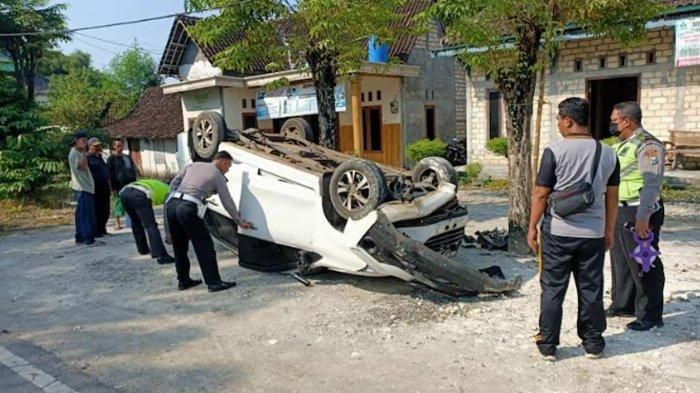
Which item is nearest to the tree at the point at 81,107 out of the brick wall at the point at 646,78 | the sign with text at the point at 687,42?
the brick wall at the point at 646,78

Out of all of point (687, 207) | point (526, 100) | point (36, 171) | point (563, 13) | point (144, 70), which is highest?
point (144, 70)

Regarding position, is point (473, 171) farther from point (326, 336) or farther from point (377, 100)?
point (326, 336)

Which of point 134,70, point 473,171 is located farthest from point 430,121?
point 134,70

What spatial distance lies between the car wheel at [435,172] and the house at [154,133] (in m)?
19.1

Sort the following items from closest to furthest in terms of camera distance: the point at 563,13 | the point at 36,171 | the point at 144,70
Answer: the point at 563,13 < the point at 36,171 < the point at 144,70

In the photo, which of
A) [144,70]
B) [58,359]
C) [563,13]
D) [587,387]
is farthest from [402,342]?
[144,70]

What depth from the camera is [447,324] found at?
4.67 meters

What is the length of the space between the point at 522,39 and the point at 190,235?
14.1 ft

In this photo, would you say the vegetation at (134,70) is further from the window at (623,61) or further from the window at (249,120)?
the window at (623,61)

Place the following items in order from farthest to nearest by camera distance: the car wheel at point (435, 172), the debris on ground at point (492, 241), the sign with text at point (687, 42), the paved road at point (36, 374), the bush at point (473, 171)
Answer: the bush at point (473, 171), the sign with text at point (687, 42), the debris on ground at point (492, 241), the car wheel at point (435, 172), the paved road at point (36, 374)

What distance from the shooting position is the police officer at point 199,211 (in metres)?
5.66

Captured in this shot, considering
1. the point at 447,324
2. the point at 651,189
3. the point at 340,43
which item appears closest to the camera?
the point at 651,189

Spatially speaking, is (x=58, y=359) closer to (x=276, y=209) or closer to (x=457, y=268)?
(x=276, y=209)

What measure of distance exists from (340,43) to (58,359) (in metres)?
6.43
